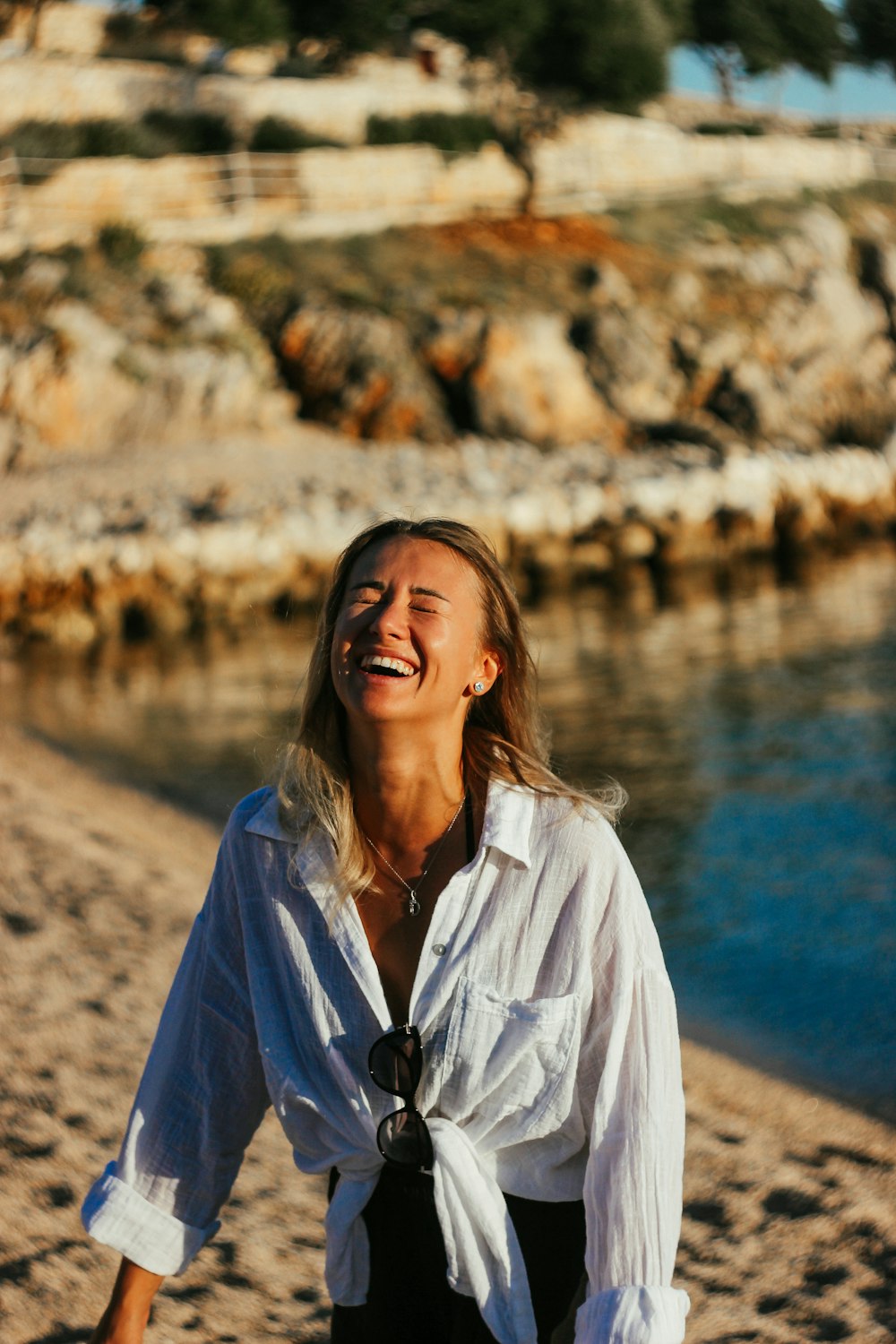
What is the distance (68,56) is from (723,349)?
1907 cm

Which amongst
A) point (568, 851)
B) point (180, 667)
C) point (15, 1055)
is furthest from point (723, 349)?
point (568, 851)

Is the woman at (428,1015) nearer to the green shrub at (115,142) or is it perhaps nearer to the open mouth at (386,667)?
the open mouth at (386,667)

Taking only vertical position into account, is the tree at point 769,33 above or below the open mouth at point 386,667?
above

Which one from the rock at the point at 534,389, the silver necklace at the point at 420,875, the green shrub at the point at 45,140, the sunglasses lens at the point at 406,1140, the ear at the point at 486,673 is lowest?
the rock at the point at 534,389

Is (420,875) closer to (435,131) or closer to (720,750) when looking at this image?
(720,750)

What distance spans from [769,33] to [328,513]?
43.1 meters

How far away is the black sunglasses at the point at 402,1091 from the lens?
1.99m

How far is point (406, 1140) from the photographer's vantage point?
79.0 inches

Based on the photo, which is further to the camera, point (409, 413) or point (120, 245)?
point (120, 245)

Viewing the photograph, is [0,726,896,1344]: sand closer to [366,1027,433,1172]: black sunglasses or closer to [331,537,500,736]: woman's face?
[366,1027,433,1172]: black sunglasses

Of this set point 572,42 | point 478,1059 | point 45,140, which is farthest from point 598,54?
point 478,1059

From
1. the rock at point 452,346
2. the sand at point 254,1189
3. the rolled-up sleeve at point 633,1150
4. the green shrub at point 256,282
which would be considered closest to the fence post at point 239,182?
the green shrub at point 256,282

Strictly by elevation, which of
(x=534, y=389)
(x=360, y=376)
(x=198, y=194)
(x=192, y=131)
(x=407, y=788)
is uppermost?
(x=407, y=788)

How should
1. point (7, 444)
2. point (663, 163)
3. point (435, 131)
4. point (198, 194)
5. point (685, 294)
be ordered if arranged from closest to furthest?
point (7, 444) < point (198, 194) < point (685, 294) < point (435, 131) < point (663, 163)
